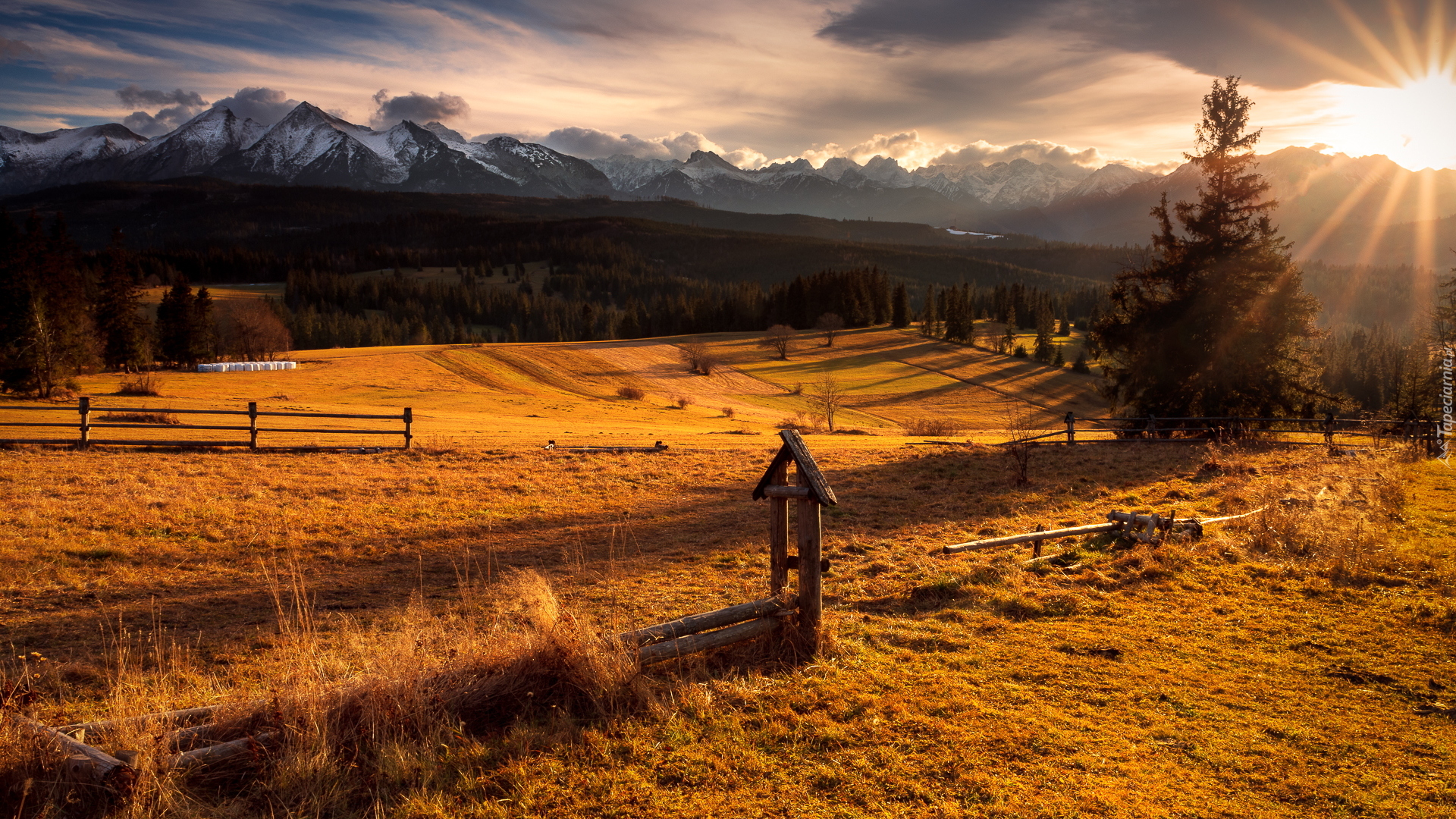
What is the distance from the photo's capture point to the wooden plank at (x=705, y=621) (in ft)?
21.7

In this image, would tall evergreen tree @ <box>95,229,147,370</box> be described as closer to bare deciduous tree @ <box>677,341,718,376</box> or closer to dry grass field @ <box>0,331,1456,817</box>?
dry grass field @ <box>0,331,1456,817</box>

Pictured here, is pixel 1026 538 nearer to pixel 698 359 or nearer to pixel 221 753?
pixel 221 753

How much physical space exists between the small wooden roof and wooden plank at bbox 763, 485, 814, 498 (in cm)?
4

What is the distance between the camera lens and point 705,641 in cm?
679

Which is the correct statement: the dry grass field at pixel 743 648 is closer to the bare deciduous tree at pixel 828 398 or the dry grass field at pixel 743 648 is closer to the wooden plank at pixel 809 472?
the wooden plank at pixel 809 472

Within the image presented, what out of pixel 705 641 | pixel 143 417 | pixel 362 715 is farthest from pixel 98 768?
pixel 143 417

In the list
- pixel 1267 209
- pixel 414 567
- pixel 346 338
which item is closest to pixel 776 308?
pixel 346 338

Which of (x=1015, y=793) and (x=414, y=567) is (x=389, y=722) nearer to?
(x=1015, y=793)

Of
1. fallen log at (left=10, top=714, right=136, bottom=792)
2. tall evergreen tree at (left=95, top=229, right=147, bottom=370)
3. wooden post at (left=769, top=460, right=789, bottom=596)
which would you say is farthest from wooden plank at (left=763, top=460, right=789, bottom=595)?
tall evergreen tree at (left=95, top=229, right=147, bottom=370)

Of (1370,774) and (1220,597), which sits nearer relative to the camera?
(1370,774)

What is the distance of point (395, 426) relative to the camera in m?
32.5

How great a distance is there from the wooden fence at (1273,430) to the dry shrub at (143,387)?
48.5 metres

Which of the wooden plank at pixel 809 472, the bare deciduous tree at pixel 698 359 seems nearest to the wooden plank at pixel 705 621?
the wooden plank at pixel 809 472

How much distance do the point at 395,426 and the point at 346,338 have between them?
354 ft
